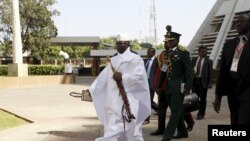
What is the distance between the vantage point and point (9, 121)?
1141 cm

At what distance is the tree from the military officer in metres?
40.7

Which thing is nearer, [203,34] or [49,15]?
[203,34]

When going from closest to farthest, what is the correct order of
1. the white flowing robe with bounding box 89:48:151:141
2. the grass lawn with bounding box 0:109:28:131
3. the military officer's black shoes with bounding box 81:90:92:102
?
the white flowing robe with bounding box 89:48:151:141 → the military officer's black shoes with bounding box 81:90:92:102 → the grass lawn with bounding box 0:109:28:131

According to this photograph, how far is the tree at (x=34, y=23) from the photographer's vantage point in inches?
1893

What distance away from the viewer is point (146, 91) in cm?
775

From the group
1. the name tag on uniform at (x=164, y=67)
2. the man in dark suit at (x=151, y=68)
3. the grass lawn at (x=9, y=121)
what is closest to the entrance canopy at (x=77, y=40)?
the grass lawn at (x=9, y=121)

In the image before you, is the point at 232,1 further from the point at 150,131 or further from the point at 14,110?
the point at 150,131

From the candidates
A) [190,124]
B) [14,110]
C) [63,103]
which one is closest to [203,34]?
[63,103]

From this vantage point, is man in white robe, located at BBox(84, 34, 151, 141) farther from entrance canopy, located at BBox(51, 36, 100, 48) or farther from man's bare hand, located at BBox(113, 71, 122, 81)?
entrance canopy, located at BBox(51, 36, 100, 48)

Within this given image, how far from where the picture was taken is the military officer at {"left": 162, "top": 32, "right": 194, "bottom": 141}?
8297mm

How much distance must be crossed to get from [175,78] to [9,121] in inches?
181

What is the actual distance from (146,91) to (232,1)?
3113 cm

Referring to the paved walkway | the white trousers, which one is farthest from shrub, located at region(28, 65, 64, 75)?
the white trousers

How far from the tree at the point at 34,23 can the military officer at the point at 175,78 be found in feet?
134
